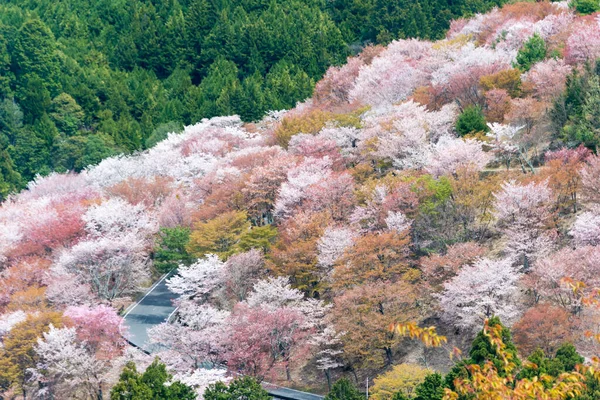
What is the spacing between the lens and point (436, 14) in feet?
298

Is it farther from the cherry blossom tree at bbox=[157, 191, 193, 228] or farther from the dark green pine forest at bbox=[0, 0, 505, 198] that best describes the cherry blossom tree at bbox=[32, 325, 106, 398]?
the dark green pine forest at bbox=[0, 0, 505, 198]

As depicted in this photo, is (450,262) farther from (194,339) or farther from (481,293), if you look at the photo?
(194,339)

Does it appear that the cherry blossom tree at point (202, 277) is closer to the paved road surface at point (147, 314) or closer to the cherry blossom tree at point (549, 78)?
the paved road surface at point (147, 314)

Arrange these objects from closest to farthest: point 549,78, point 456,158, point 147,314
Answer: point 456,158 → point 147,314 → point 549,78

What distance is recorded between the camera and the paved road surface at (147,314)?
131 feet

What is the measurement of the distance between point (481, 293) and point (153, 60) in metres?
72.5

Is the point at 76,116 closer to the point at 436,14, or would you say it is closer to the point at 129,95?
the point at 129,95

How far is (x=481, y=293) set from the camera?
32531 millimetres

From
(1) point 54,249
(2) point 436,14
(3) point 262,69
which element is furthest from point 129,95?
(1) point 54,249

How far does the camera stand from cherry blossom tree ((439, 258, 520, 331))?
32.1 m

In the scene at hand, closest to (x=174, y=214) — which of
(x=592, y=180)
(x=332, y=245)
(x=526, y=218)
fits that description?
(x=332, y=245)

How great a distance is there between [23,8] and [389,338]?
87.0 meters

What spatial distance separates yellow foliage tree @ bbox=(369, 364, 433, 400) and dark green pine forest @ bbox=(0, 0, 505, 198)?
51.3 m

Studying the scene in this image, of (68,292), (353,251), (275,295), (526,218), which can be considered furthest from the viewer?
(68,292)
